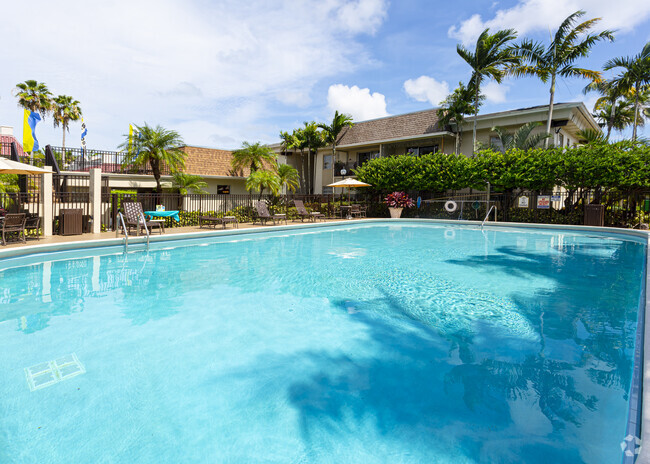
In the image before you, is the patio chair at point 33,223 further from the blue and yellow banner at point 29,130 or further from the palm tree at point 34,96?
the palm tree at point 34,96

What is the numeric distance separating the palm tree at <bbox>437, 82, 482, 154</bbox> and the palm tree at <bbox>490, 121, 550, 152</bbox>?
218cm

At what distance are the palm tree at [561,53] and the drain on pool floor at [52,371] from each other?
22140mm

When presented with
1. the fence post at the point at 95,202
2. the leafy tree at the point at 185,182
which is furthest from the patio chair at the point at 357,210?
the fence post at the point at 95,202

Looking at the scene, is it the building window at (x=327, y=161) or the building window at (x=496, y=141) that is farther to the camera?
the building window at (x=327, y=161)

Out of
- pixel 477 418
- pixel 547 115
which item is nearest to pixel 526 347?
pixel 477 418

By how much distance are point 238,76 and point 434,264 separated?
11687 mm

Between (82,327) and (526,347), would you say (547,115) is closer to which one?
(526,347)

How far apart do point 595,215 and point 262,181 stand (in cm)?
1693

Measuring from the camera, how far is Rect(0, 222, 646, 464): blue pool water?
8.09 ft

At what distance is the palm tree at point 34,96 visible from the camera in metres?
Result: 29.4

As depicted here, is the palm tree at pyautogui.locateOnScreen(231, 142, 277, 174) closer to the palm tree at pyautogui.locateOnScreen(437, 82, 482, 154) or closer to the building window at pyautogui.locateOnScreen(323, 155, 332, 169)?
the building window at pyautogui.locateOnScreen(323, 155, 332, 169)

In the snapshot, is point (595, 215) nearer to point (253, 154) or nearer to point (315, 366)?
point (315, 366)

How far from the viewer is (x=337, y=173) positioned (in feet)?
94.8

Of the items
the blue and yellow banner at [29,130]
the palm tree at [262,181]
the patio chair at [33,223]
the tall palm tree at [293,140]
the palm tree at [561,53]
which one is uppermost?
the palm tree at [561,53]
